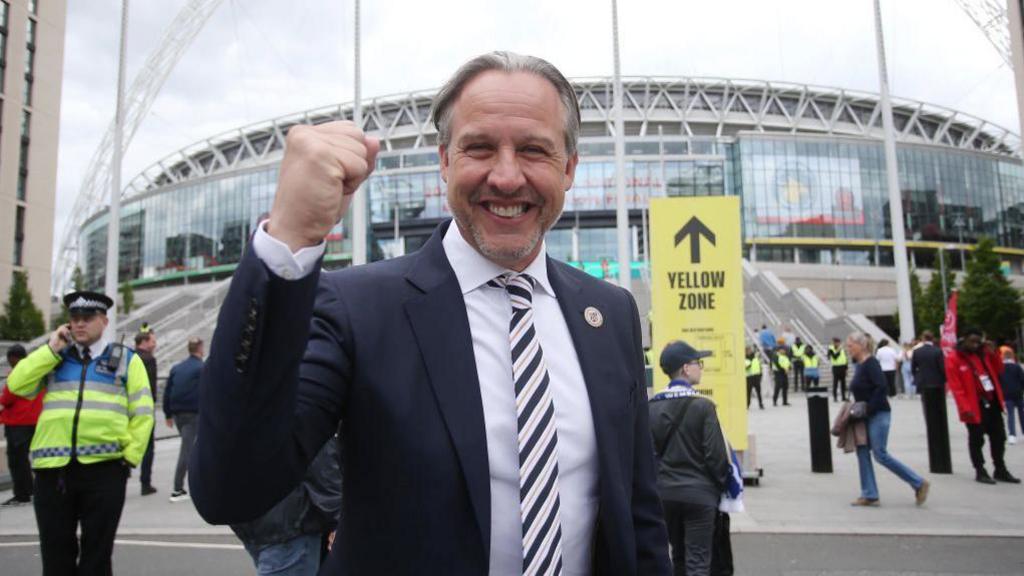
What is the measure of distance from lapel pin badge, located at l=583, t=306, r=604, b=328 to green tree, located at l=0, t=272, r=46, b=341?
143 ft

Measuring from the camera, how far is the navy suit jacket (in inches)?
45.5

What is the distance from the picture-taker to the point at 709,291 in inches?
352

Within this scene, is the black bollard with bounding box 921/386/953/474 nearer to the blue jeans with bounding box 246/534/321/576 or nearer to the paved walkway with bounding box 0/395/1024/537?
the paved walkway with bounding box 0/395/1024/537

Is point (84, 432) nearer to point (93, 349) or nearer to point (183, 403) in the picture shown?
point (93, 349)

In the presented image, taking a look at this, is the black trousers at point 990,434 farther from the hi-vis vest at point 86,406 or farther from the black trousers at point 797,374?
the black trousers at point 797,374

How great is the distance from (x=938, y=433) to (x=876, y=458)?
273 cm

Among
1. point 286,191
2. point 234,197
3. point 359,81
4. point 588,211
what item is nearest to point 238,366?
point 286,191

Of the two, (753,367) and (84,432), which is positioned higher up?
(84,432)

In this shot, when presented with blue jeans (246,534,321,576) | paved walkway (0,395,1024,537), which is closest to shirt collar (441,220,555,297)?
blue jeans (246,534,321,576)

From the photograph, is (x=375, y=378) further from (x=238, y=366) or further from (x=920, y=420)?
(x=920, y=420)

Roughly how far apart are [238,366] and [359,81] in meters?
23.7

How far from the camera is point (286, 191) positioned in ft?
3.77

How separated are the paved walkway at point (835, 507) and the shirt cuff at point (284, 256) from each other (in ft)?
23.3

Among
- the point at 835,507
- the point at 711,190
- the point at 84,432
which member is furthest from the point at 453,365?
the point at 711,190
